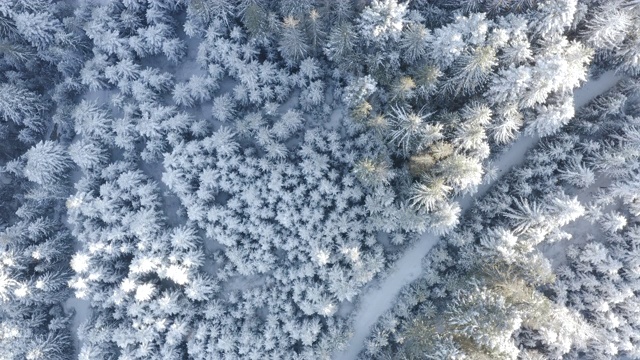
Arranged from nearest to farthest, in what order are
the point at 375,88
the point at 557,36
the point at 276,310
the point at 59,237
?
the point at 557,36 → the point at 375,88 → the point at 276,310 → the point at 59,237

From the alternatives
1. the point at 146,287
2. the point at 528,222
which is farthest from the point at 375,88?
the point at 146,287

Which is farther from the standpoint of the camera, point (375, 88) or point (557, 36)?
point (375, 88)

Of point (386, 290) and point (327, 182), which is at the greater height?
point (327, 182)

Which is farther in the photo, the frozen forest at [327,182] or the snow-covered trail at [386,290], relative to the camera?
the snow-covered trail at [386,290]

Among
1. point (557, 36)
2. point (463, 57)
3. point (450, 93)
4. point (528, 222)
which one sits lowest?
point (528, 222)

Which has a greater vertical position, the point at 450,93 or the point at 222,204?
the point at 450,93

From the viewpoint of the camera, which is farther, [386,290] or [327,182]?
[386,290]

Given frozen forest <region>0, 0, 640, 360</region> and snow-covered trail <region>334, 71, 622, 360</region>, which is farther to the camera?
snow-covered trail <region>334, 71, 622, 360</region>

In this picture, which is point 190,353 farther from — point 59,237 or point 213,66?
point 213,66
